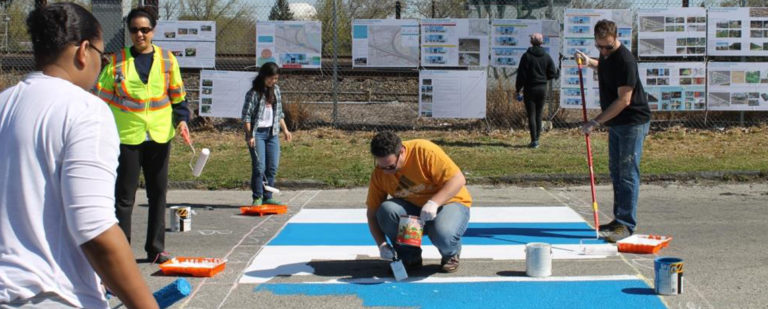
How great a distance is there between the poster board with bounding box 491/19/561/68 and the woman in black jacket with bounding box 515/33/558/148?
1.00 meters

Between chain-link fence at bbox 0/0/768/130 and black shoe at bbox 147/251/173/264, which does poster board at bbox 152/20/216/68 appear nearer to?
chain-link fence at bbox 0/0/768/130

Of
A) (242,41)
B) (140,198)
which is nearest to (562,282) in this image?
(140,198)

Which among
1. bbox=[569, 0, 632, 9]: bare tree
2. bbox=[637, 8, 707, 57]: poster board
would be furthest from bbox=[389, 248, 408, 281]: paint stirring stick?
bbox=[569, 0, 632, 9]: bare tree

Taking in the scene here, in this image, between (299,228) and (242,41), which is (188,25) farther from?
(299,228)

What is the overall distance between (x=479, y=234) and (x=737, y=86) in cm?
959

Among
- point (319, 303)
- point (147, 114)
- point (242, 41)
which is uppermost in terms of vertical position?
point (242, 41)

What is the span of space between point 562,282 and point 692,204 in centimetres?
429

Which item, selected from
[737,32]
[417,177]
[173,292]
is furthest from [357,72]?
[173,292]

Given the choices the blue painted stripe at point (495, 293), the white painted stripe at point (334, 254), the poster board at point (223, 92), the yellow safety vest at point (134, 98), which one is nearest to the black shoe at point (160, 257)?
the white painted stripe at point (334, 254)

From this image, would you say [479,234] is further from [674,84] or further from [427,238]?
[674,84]

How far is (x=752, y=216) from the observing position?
30.9ft

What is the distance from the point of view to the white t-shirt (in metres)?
2.53

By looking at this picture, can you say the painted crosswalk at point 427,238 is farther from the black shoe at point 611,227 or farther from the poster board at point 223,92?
the poster board at point 223,92

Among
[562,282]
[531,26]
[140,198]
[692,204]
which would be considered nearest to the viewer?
[562,282]
